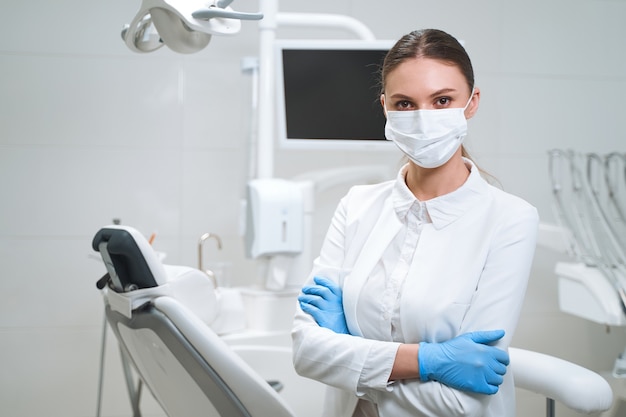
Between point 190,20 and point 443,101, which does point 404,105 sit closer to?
point 443,101

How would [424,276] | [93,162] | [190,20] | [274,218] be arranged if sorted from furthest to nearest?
[93,162] < [274,218] < [190,20] < [424,276]

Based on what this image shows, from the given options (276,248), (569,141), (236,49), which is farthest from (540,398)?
(236,49)

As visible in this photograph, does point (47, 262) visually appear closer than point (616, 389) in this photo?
No

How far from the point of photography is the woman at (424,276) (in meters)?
1.30

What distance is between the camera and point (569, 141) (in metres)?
3.28

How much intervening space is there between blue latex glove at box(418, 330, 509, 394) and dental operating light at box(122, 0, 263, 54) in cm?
70

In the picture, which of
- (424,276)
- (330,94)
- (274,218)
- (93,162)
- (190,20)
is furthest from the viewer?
(93,162)

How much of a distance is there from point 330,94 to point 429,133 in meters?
1.18

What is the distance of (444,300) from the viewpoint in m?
1.32

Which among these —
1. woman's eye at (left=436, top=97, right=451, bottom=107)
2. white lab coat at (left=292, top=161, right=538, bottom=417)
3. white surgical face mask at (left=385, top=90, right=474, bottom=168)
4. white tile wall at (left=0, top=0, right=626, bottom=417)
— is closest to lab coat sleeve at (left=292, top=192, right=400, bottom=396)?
white lab coat at (left=292, top=161, right=538, bottom=417)

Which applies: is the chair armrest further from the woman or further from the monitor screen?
the monitor screen

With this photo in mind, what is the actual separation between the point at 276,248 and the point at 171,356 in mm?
1008

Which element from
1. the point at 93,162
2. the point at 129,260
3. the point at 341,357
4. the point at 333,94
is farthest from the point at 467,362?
the point at 93,162

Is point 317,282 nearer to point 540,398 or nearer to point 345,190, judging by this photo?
point 345,190
